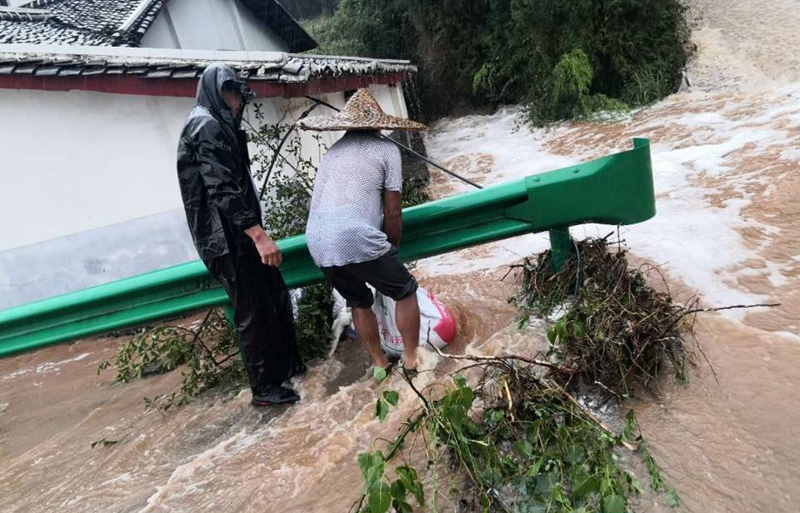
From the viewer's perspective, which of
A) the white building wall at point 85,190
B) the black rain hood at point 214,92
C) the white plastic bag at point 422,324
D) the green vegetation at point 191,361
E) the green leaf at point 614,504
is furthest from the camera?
the white building wall at point 85,190

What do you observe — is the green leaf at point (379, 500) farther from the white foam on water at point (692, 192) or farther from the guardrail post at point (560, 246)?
the white foam on water at point (692, 192)

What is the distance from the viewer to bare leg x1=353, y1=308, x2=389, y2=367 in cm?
320

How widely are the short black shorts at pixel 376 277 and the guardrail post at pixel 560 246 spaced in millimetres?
863

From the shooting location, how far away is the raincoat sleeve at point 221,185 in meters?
2.84

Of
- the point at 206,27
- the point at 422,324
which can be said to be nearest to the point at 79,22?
the point at 206,27

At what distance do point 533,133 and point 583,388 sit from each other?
10777 millimetres

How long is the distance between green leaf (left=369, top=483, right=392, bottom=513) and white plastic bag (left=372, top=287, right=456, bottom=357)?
58.6 inches

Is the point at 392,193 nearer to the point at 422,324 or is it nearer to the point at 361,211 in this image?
the point at 361,211

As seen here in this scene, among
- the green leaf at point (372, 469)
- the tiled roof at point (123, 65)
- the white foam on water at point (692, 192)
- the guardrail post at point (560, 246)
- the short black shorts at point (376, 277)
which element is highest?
the tiled roof at point (123, 65)

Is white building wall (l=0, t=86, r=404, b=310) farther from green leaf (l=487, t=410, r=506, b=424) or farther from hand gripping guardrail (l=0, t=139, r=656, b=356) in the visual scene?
green leaf (l=487, t=410, r=506, b=424)

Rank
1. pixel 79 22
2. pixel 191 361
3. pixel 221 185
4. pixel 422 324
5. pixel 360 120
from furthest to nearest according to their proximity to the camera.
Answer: pixel 79 22 → pixel 191 361 → pixel 422 324 → pixel 360 120 → pixel 221 185

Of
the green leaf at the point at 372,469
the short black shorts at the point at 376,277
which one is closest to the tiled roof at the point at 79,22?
the short black shorts at the point at 376,277

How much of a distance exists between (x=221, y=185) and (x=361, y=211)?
2.37 ft

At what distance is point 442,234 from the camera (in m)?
3.24
